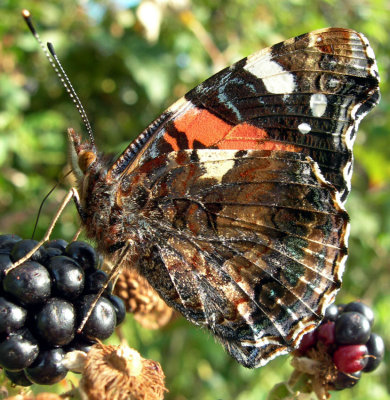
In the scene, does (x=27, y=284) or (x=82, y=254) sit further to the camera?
(x=82, y=254)

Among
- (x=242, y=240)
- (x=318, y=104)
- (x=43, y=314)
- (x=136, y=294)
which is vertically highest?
(x=318, y=104)

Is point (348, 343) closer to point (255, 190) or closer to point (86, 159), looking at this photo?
point (255, 190)

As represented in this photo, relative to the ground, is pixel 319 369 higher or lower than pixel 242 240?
lower

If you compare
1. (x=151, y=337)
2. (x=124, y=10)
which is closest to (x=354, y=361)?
(x=151, y=337)

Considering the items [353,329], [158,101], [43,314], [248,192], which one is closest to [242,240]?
[248,192]

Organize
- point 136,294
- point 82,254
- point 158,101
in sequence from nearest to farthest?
point 82,254
point 136,294
point 158,101

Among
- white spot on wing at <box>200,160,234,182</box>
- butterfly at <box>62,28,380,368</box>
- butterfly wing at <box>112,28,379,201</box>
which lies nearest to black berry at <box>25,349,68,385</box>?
butterfly at <box>62,28,380,368</box>
